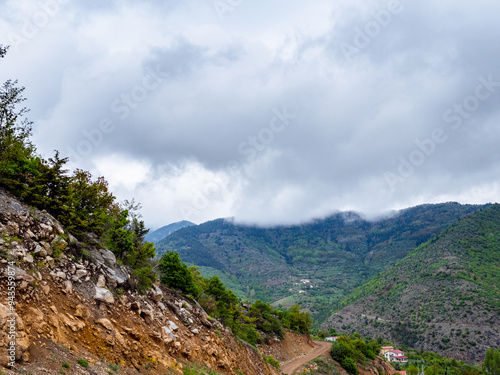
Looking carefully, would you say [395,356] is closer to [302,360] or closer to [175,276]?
[302,360]

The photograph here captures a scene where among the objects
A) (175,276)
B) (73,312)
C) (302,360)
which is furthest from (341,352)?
(73,312)

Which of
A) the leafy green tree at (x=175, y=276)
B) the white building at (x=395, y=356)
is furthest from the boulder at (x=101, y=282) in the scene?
the white building at (x=395, y=356)

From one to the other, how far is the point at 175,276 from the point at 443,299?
113m

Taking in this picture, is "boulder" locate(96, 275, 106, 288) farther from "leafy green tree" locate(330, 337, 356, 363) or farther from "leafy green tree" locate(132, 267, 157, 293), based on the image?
"leafy green tree" locate(330, 337, 356, 363)

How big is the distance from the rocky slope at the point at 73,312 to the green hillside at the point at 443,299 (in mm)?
101935

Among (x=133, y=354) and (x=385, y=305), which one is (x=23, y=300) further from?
(x=385, y=305)

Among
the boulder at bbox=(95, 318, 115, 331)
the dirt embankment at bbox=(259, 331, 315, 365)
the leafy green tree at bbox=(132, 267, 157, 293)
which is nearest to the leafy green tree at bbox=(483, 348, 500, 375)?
the dirt embankment at bbox=(259, 331, 315, 365)

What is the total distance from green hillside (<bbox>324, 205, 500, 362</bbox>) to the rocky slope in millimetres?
101935

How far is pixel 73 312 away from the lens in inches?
472

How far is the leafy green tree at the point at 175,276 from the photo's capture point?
24125 mm

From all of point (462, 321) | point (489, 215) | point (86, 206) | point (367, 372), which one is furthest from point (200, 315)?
point (489, 215)

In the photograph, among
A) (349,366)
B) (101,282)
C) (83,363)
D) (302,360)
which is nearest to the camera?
(83,363)

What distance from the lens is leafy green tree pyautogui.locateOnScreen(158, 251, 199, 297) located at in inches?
950

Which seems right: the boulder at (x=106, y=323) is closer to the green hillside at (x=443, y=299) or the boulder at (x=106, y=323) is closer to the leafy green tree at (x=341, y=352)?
the leafy green tree at (x=341, y=352)
